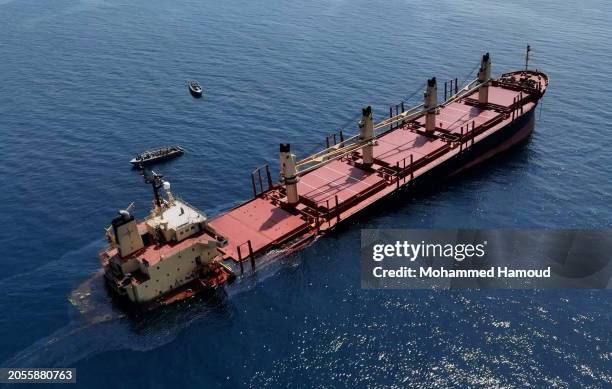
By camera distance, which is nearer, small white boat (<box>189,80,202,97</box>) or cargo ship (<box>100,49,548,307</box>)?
cargo ship (<box>100,49,548,307</box>)

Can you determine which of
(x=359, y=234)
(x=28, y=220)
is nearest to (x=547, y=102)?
(x=359, y=234)

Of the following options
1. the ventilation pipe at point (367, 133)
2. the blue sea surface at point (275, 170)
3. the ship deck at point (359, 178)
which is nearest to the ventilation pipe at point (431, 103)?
the ship deck at point (359, 178)

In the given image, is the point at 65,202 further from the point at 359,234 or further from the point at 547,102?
the point at 547,102

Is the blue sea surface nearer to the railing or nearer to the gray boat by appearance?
the railing

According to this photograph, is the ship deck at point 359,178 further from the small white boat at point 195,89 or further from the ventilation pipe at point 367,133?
the small white boat at point 195,89

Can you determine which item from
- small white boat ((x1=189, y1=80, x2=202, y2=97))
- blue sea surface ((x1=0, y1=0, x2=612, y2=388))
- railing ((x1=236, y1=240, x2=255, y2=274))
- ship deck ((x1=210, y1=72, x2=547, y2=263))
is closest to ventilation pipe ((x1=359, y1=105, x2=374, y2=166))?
ship deck ((x1=210, y1=72, x2=547, y2=263))

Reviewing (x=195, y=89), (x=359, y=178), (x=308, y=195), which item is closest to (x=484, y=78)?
(x=359, y=178)
